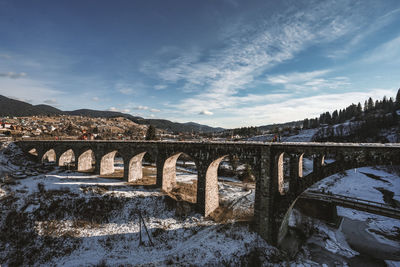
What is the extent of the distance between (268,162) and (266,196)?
3981mm

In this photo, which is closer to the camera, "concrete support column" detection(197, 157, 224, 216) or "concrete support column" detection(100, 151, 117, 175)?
"concrete support column" detection(197, 157, 224, 216)

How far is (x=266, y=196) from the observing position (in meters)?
20.6

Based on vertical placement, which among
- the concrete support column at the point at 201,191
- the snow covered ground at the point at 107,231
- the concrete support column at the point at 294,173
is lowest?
the snow covered ground at the point at 107,231

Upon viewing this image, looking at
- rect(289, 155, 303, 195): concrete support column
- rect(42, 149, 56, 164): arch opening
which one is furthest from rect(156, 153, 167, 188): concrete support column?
rect(42, 149, 56, 164): arch opening

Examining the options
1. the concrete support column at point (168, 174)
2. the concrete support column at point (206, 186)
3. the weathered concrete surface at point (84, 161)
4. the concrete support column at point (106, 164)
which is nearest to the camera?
the concrete support column at point (206, 186)

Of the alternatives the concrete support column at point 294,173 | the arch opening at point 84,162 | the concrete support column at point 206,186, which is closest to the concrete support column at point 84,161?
the arch opening at point 84,162

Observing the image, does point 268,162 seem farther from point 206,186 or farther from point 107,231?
point 107,231

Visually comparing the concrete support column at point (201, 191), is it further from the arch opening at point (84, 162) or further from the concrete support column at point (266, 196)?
the arch opening at point (84, 162)

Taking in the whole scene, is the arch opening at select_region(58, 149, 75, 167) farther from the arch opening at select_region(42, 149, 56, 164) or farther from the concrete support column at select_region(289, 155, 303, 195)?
the concrete support column at select_region(289, 155, 303, 195)

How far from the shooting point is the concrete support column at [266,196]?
2044 centimetres

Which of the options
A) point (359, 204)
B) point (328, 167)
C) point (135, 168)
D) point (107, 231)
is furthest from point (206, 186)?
point (359, 204)

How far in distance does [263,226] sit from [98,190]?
25302mm

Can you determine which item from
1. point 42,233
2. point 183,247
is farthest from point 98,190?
point 183,247

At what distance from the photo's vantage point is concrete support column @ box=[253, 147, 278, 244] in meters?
20.4
